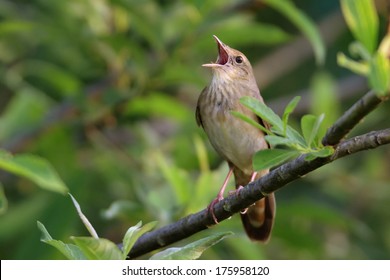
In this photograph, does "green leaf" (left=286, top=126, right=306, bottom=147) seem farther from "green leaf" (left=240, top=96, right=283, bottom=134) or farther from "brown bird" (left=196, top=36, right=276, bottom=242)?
"brown bird" (left=196, top=36, right=276, bottom=242)

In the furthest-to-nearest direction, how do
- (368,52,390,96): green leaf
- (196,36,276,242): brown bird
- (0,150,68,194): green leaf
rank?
(196,36,276,242): brown bird, (0,150,68,194): green leaf, (368,52,390,96): green leaf

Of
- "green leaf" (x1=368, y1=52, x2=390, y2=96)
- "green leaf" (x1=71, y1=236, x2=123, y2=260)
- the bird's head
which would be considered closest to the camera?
"green leaf" (x1=368, y1=52, x2=390, y2=96)

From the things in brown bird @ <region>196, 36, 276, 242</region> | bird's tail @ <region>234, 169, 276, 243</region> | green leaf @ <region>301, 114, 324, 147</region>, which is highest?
green leaf @ <region>301, 114, 324, 147</region>

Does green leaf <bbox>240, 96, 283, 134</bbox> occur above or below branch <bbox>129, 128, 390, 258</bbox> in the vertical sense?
above

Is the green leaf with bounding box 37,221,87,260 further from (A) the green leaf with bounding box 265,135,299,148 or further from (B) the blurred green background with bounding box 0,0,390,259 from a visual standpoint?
(B) the blurred green background with bounding box 0,0,390,259

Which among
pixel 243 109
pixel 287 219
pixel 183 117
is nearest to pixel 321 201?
pixel 287 219

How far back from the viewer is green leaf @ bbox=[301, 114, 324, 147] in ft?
7.55

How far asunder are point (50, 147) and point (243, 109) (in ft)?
6.70

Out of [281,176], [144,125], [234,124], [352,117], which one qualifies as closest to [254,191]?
[281,176]

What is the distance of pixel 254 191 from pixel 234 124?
1516mm

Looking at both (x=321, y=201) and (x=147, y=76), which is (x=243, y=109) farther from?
(x=321, y=201)

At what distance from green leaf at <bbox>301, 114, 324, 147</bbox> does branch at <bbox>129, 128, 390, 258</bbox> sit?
0.05m

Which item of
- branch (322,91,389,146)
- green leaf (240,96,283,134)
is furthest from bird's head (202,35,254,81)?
branch (322,91,389,146)

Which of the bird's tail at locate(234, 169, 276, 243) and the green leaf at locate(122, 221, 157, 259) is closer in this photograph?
the green leaf at locate(122, 221, 157, 259)
